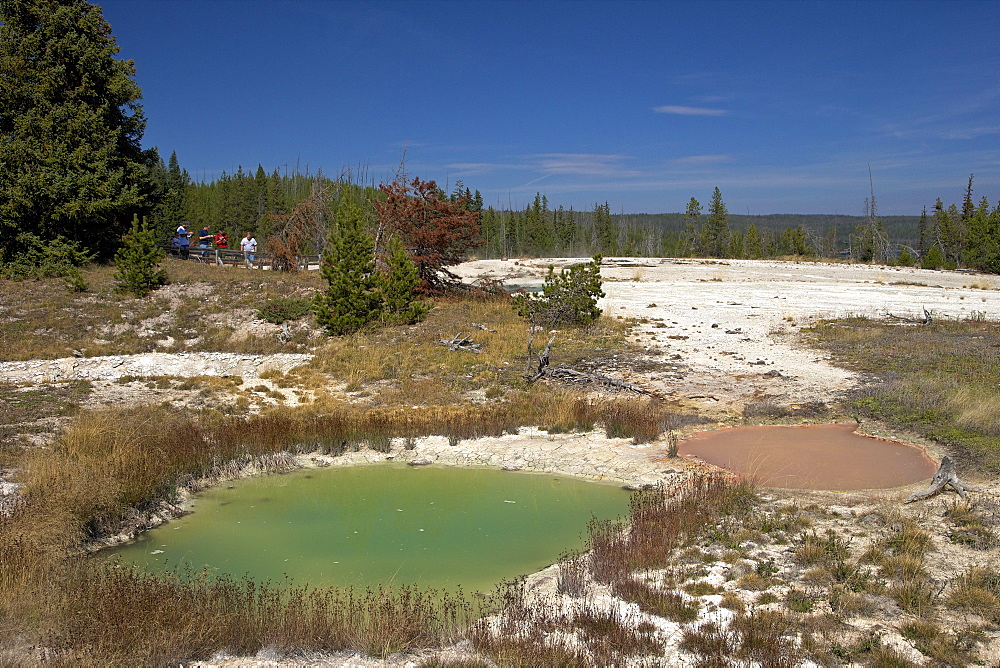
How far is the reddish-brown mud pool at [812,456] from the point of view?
9.92 m

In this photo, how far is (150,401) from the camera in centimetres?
1528

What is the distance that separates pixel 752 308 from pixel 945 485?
19.1 metres

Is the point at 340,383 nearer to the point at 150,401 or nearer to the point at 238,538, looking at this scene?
the point at 150,401

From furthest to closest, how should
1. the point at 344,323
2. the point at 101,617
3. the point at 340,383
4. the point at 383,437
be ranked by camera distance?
the point at 344,323 → the point at 340,383 → the point at 383,437 → the point at 101,617

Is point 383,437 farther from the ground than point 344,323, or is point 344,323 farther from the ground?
point 344,323

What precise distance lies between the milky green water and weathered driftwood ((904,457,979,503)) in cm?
372

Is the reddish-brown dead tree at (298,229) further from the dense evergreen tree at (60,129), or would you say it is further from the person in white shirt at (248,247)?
the dense evergreen tree at (60,129)

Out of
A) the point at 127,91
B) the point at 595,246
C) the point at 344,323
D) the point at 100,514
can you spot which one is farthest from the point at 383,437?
the point at 595,246

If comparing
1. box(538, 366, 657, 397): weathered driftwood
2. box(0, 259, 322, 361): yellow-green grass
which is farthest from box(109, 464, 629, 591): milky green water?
box(0, 259, 322, 361): yellow-green grass

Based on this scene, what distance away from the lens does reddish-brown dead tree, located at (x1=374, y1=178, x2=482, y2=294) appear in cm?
2714

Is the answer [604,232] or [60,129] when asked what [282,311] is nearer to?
[60,129]

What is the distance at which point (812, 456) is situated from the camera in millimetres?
11102

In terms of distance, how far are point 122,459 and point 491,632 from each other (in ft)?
22.0

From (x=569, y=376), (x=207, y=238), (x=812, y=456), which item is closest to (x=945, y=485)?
(x=812, y=456)
